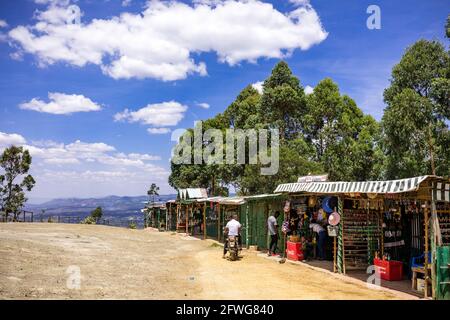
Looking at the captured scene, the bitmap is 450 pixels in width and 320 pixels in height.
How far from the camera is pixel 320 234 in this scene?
14945mm

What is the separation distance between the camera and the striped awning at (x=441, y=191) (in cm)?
893

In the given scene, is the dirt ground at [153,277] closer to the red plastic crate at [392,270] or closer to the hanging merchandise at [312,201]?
the red plastic crate at [392,270]

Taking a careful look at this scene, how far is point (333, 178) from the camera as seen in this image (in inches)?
1385

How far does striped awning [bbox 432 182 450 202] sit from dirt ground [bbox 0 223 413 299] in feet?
8.05

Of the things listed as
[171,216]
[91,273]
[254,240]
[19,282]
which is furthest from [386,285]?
[171,216]

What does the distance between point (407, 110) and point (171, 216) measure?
22320 millimetres

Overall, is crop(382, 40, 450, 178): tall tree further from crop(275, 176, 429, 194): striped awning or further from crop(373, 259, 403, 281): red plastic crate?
crop(373, 259, 403, 281): red plastic crate

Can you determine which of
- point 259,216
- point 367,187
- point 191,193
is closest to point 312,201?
point 367,187

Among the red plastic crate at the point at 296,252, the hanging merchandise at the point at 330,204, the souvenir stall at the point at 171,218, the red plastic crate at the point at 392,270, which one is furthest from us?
the souvenir stall at the point at 171,218

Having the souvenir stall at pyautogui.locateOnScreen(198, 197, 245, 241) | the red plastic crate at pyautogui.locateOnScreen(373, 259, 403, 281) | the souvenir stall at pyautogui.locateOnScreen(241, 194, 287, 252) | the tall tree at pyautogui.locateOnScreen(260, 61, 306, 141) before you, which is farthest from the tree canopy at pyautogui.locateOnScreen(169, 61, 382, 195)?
the red plastic crate at pyautogui.locateOnScreen(373, 259, 403, 281)

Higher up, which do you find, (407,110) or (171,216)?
(407,110)

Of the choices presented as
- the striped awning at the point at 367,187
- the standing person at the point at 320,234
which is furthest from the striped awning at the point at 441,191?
the standing person at the point at 320,234

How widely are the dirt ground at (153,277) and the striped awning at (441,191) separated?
2455mm

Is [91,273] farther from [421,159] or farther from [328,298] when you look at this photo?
[421,159]
